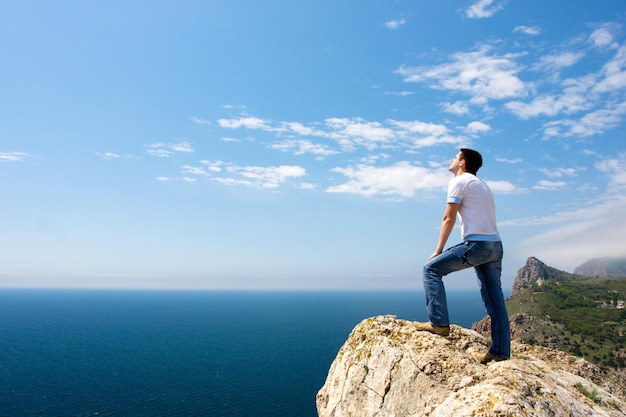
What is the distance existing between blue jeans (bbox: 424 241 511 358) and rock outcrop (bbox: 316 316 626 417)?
48cm

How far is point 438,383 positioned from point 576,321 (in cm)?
13557

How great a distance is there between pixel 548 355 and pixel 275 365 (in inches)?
4183

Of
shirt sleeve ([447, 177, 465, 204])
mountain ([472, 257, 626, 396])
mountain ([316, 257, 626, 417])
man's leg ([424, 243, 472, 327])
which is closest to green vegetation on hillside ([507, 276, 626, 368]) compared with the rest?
mountain ([472, 257, 626, 396])

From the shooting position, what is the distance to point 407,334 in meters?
8.40

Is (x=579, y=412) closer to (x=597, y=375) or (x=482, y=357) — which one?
(x=482, y=357)

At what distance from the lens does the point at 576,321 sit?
369ft

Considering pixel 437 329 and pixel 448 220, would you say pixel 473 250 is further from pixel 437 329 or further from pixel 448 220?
pixel 437 329

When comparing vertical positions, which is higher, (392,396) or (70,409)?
(392,396)

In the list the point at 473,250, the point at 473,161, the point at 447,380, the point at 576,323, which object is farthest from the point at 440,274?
the point at 576,323

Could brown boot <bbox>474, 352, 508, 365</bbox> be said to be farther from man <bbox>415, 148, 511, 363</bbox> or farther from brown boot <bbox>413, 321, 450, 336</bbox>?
brown boot <bbox>413, 321, 450, 336</bbox>

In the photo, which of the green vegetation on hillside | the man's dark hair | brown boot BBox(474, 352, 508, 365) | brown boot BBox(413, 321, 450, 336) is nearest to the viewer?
brown boot BBox(474, 352, 508, 365)

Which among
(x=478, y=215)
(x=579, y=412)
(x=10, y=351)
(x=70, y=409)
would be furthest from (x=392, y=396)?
(x=10, y=351)

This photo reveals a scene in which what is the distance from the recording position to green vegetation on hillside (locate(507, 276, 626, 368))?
89.6 metres

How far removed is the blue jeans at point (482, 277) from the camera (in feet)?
23.8
